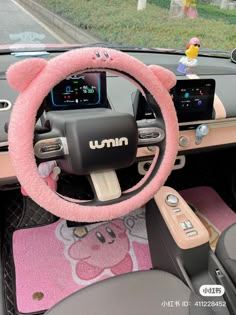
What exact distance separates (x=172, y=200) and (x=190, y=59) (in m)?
0.71

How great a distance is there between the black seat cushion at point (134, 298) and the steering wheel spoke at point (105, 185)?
1.24ft

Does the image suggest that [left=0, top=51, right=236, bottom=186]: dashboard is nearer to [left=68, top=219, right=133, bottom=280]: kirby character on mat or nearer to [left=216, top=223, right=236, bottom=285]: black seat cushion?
[left=216, top=223, right=236, bottom=285]: black seat cushion

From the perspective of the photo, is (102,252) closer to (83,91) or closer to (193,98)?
(193,98)

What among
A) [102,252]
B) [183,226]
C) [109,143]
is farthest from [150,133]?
[102,252]

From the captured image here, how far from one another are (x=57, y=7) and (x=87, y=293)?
394cm

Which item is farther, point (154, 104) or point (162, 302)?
point (162, 302)

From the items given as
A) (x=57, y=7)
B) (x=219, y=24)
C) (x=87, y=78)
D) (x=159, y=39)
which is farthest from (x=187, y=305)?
(x=57, y=7)

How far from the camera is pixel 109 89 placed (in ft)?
4.58

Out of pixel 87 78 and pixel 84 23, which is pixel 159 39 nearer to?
pixel 84 23

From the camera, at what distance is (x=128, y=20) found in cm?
352

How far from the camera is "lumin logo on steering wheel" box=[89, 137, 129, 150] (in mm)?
787

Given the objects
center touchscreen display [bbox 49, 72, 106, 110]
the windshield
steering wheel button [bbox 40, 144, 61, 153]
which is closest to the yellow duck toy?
the windshield

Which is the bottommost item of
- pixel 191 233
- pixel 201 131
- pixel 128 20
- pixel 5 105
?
pixel 191 233

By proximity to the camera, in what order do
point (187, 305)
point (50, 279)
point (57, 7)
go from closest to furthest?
1. point (187, 305)
2. point (50, 279)
3. point (57, 7)
